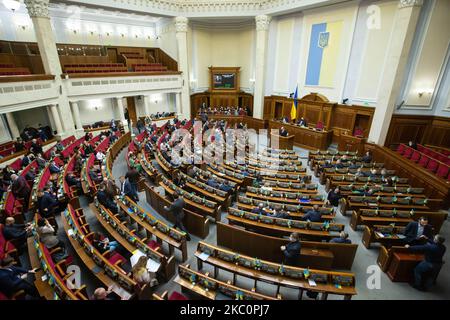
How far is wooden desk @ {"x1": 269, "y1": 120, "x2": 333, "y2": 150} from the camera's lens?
1201 cm

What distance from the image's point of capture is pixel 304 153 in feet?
40.2

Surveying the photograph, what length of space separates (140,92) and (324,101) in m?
11.2

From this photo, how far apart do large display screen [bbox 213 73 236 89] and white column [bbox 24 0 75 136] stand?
32.8ft

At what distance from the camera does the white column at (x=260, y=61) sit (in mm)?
14406

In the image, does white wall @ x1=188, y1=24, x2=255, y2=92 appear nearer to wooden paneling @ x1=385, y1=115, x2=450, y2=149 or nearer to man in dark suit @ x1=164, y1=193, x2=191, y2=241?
wooden paneling @ x1=385, y1=115, x2=450, y2=149

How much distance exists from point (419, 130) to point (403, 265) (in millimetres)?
8661

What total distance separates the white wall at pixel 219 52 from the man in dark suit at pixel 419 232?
14.5 meters

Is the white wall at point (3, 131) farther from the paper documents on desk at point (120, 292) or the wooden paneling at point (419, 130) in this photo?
the wooden paneling at point (419, 130)

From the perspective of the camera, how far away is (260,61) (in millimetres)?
15008

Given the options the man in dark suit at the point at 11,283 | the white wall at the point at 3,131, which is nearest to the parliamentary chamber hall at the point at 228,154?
the man in dark suit at the point at 11,283

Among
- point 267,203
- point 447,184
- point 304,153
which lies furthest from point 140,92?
point 447,184

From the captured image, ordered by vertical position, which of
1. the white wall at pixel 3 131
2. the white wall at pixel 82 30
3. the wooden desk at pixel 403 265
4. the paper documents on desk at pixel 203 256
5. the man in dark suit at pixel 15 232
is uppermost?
the white wall at pixel 82 30

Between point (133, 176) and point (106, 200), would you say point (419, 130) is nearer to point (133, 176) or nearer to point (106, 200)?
point (133, 176)

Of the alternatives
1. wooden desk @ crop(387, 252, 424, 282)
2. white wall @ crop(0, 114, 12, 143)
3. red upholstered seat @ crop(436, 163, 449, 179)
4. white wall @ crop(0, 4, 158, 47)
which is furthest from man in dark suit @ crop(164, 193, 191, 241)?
white wall @ crop(0, 4, 158, 47)
